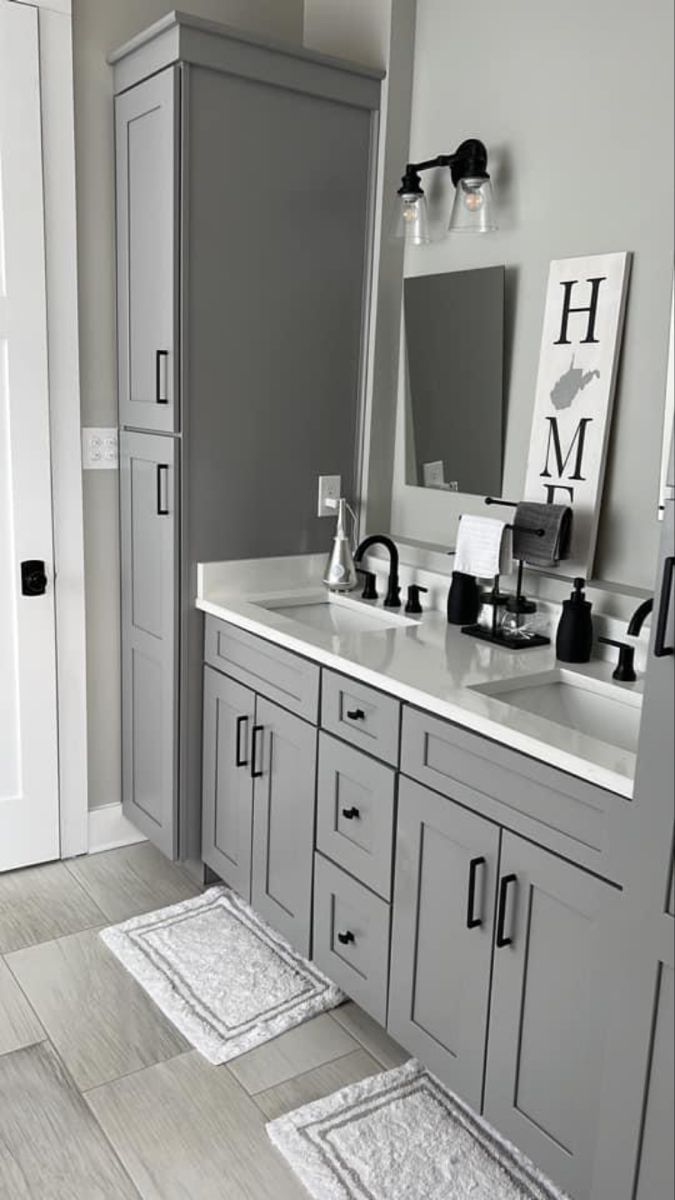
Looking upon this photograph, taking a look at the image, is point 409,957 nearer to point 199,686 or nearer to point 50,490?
point 199,686

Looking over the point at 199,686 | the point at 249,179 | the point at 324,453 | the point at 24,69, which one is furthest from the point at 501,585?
the point at 24,69

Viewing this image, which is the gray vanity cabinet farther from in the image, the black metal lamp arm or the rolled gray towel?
the black metal lamp arm

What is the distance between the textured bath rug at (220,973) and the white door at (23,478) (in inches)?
20.3

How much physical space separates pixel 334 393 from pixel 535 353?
2.15 ft

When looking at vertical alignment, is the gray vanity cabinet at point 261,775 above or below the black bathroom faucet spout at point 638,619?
below

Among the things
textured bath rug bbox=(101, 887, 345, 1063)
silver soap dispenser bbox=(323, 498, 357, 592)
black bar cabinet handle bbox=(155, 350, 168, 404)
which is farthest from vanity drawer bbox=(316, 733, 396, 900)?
black bar cabinet handle bbox=(155, 350, 168, 404)

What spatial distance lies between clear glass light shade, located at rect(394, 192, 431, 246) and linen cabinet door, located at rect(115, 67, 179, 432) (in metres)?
0.59

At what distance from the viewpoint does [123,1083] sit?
214 centimetres

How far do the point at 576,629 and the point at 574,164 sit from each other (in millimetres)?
1048

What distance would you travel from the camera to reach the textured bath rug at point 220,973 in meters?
2.31

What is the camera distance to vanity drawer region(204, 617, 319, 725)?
2.33m

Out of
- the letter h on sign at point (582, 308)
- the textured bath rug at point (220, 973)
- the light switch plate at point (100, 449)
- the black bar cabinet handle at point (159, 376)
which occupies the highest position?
the letter h on sign at point (582, 308)

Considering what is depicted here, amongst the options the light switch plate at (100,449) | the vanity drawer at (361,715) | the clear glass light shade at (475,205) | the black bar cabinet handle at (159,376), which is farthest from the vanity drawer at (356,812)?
the clear glass light shade at (475,205)

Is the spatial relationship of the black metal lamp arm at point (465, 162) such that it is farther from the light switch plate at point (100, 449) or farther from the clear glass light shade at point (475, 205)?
the light switch plate at point (100, 449)
